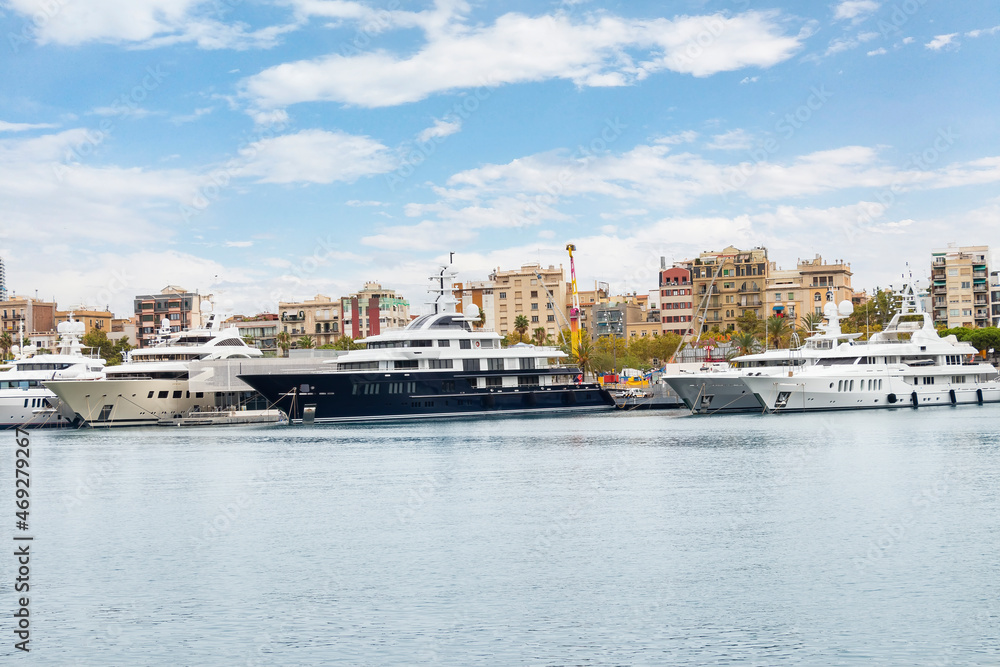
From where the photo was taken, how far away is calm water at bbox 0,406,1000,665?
1773cm

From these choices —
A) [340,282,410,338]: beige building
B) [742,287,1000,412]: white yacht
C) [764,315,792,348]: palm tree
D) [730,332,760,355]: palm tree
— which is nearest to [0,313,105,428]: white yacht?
[742,287,1000,412]: white yacht

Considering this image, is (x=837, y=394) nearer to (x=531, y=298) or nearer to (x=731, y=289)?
(x=731, y=289)

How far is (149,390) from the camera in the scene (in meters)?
74.6

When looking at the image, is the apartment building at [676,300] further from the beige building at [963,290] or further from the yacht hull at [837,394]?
the yacht hull at [837,394]

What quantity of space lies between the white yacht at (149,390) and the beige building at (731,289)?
247 ft

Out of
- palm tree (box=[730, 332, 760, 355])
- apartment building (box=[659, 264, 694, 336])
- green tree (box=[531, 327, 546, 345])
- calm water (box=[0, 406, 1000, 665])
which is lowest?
calm water (box=[0, 406, 1000, 665])

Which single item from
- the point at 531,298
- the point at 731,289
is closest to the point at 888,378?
the point at 731,289

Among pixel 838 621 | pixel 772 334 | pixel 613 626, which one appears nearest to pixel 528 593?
pixel 613 626

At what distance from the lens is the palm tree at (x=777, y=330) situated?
105m

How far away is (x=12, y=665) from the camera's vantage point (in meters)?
17.2

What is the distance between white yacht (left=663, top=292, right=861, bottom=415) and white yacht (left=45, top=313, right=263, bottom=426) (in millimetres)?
33838

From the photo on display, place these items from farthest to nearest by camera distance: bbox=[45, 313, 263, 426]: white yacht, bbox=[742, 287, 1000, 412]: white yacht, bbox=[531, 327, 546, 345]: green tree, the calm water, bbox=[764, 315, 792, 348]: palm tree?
bbox=[531, 327, 546, 345]: green tree
bbox=[764, 315, 792, 348]: palm tree
bbox=[45, 313, 263, 426]: white yacht
bbox=[742, 287, 1000, 412]: white yacht
the calm water

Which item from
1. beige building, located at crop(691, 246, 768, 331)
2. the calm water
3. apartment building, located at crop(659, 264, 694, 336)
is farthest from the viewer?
apartment building, located at crop(659, 264, 694, 336)

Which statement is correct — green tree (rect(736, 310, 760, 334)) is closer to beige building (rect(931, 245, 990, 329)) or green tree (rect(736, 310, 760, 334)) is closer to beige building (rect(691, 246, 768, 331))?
beige building (rect(691, 246, 768, 331))
